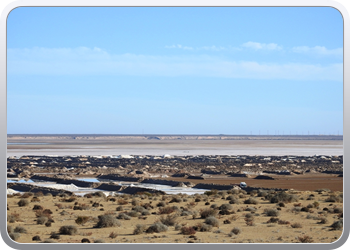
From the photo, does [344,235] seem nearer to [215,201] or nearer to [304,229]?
[304,229]

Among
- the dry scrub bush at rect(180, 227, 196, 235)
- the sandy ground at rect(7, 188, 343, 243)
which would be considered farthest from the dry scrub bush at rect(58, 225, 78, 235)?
the dry scrub bush at rect(180, 227, 196, 235)

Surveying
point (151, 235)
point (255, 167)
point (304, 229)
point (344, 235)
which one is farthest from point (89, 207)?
point (255, 167)

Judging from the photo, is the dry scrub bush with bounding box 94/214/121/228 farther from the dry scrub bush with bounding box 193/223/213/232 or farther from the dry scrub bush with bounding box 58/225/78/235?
the dry scrub bush with bounding box 193/223/213/232

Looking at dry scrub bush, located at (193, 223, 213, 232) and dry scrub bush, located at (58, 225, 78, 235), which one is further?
dry scrub bush, located at (193, 223, 213, 232)

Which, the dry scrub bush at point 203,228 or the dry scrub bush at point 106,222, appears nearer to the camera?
the dry scrub bush at point 203,228

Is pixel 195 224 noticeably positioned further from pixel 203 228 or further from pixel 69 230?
pixel 69 230

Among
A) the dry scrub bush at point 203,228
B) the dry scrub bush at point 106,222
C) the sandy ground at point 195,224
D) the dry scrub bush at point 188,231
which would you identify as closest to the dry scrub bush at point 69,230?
the sandy ground at point 195,224

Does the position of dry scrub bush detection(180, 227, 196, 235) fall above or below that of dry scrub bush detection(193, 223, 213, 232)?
above

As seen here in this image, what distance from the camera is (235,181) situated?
161ft

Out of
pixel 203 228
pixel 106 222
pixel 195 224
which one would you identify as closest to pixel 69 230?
pixel 106 222

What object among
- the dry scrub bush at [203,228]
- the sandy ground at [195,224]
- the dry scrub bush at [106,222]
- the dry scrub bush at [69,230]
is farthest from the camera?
the dry scrub bush at [106,222]

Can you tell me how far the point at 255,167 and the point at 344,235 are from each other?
62550 mm

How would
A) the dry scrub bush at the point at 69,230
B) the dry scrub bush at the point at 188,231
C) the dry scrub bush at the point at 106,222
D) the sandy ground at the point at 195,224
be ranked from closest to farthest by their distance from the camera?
the sandy ground at the point at 195,224 → the dry scrub bush at the point at 188,231 → the dry scrub bush at the point at 69,230 → the dry scrub bush at the point at 106,222

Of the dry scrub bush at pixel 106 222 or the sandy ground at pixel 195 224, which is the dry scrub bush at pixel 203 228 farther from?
the dry scrub bush at pixel 106 222
